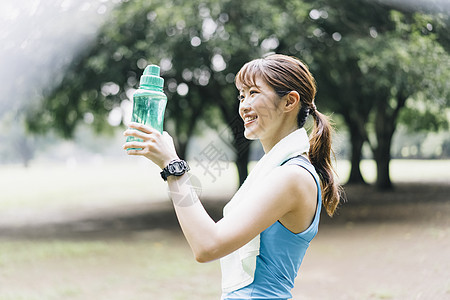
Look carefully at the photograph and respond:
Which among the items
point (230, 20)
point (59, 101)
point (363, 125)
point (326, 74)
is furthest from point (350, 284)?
point (363, 125)

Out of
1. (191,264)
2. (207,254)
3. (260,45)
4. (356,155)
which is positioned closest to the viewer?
(207,254)

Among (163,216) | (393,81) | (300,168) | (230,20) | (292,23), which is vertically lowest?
(163,216)

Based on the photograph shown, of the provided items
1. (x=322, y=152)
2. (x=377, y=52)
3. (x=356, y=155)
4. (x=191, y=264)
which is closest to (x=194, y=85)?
(x=377, y=52)

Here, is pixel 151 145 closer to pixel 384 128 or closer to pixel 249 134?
pixel 249 134

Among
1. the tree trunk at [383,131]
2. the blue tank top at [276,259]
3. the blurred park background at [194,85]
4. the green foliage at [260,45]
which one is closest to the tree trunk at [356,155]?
the tree trunk at [383,131]

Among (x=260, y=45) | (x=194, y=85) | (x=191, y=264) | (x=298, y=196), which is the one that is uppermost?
(x=298, y=196)

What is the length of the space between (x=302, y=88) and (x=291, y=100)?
62 mm

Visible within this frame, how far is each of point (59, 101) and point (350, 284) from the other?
30.0 ft

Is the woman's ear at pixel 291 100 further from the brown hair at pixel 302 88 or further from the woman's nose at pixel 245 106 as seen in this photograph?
the woman's nose at pixel 245 106

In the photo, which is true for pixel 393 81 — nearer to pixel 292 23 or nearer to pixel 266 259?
pixel 292 23

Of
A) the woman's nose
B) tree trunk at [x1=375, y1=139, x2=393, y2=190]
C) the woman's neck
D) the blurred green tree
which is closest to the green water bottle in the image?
the woman's nose

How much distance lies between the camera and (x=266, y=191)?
4.25 feet

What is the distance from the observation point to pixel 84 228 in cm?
1245

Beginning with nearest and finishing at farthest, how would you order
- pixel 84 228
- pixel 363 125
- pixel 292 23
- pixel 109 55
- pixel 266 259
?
pixel 266 259 < pixel 292 23 < pixel 109 55 < pixel 84 228 < pixel 363 125
